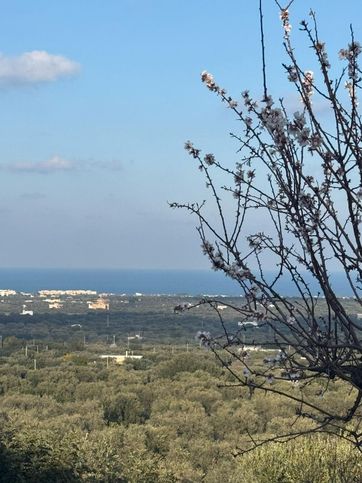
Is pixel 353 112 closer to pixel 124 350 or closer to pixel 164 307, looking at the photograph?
pixel 124 350

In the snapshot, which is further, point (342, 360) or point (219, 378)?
point (219, 378)

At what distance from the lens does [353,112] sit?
2.95 meters

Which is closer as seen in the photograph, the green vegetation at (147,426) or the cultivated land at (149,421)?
the cultivated land at (149,421)

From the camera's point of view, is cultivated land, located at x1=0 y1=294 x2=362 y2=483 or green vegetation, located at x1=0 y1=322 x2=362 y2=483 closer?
cultivated land, located at x1=0 y1=294 x2=362 y2=483

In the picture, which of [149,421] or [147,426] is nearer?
[147,426]

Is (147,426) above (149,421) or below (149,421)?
above

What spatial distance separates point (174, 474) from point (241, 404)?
9010 mm

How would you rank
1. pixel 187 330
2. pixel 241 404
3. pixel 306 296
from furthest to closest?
pixel 187 330 → pixel 241 404 → pixel 306 296

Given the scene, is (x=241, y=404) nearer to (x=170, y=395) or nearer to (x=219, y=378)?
(x=170, y=395)

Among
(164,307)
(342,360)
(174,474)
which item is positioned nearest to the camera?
(342,360)

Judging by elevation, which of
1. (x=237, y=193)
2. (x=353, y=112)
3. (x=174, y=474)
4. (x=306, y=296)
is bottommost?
(x=174, y=474)

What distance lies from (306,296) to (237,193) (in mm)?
563

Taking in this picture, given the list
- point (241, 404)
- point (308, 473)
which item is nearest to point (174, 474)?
point (308, 473)

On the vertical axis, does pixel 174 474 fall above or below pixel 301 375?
below
